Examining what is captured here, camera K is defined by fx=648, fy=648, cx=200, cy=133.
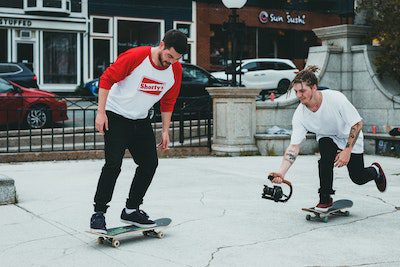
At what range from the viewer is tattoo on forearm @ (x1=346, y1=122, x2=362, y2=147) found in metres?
6.03

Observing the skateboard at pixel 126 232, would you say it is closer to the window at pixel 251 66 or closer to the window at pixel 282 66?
the window at pixel 251 66

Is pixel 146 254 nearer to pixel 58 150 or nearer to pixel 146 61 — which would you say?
pixel 146 61

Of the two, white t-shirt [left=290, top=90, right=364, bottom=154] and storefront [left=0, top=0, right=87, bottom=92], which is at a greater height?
storefront [left=0, top=0, right=87, bottom=92]

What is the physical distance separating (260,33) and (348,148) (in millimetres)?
32555

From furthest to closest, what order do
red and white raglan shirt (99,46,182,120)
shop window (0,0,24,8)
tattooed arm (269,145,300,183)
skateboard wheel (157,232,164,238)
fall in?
shop window (0,0,24,8) → tattooed arm (269,145,300,183) → skateboard wheel (157,232,164,238) → red and white raglan shirt (99,46,182,120)

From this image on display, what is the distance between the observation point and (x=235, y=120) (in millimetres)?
13508

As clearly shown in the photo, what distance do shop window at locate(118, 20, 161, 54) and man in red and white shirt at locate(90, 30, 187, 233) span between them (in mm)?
27977

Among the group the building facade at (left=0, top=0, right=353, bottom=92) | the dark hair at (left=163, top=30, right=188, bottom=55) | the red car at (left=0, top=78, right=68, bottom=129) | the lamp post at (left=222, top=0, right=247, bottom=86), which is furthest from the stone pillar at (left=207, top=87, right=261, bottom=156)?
the building facade at (left=0, top=0, right=353, bottom=92)

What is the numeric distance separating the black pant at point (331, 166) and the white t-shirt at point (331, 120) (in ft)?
0.20

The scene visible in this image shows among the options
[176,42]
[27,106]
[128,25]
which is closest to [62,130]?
[27,106]

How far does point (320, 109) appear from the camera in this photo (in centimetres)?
614

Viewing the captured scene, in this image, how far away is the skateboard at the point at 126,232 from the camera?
5.42 m

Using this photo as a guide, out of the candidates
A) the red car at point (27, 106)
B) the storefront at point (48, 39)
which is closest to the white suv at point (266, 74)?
the storefront at point (48, 39)

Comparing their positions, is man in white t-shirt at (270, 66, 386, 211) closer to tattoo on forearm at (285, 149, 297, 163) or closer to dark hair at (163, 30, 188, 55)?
tattoo on forearm at (285, 149, 297, 163)
